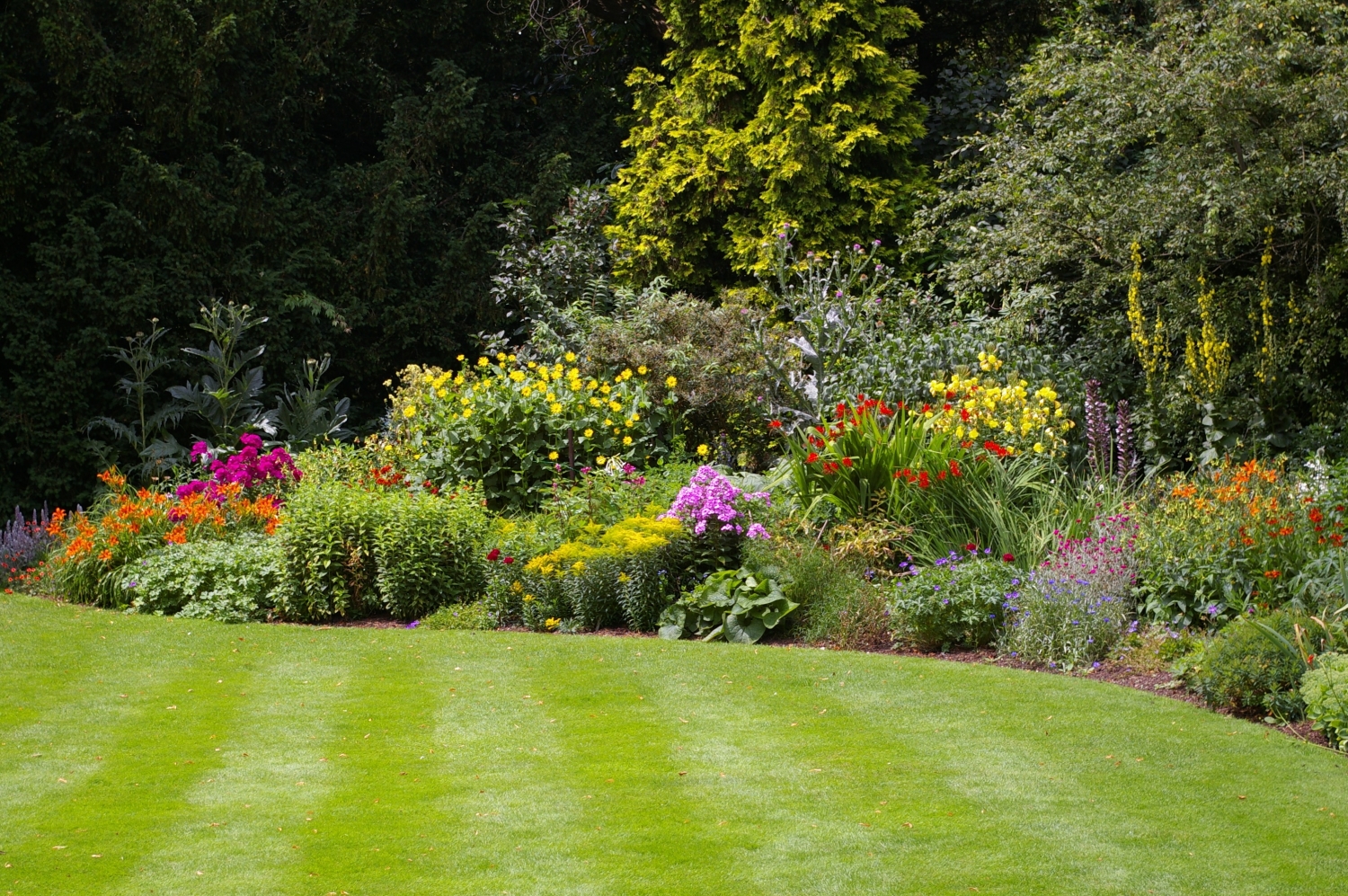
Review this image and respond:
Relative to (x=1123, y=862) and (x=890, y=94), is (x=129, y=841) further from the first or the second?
(x=890, y=94)

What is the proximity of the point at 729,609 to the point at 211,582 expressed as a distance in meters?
3.53

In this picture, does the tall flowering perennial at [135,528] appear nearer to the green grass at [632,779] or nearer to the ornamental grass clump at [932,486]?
the green grass at [632,779]

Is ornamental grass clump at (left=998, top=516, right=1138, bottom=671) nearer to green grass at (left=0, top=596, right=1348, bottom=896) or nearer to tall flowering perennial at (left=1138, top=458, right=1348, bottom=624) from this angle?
tall flowering perennial at (left=1138, top=458, right=1348, bottom=624)

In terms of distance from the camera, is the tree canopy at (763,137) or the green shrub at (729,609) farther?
the tree canopy at (763,137)

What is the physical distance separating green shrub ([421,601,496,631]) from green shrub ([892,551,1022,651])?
2.57 meters

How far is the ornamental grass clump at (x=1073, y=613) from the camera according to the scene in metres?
→ 6.74

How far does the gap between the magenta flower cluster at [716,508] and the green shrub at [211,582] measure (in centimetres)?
265

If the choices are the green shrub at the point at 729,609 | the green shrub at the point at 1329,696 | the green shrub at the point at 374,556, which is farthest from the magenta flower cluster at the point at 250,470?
the green shrub at the point at 1329,696

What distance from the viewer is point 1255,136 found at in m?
8.42

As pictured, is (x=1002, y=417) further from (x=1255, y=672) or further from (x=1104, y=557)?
(x=1255, y=672)

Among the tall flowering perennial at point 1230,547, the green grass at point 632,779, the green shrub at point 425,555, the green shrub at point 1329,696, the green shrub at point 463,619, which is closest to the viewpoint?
the green grass at point 632,779

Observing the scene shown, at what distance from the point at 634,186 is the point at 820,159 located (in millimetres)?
2329

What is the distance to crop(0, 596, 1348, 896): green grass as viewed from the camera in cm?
400

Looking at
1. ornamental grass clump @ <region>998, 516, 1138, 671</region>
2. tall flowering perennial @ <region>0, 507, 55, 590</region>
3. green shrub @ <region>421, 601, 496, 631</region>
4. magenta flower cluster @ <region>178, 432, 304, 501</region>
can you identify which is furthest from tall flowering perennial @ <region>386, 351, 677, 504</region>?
ornamental grass clump @ <region>998, 516, 1138, 671</region>
